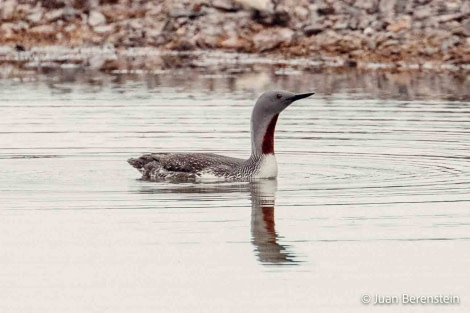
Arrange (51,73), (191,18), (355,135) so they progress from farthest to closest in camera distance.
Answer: (191,18) < (51,73) < (355,135)

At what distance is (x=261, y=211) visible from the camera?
13.3m

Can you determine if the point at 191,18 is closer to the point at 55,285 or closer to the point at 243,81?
the point at 243,81

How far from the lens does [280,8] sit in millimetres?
34906

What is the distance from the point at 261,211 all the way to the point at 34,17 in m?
24.0

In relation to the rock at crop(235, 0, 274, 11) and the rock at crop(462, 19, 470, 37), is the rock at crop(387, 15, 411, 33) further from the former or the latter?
the rock at crop(235, 0, 274, 11)

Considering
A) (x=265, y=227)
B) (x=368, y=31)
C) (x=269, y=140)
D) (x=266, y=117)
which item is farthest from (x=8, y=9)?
(x=265, y=227)

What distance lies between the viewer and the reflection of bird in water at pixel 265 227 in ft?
35.6

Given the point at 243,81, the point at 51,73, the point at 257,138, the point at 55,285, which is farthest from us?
the point at 51,73

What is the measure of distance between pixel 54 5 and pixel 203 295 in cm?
2797

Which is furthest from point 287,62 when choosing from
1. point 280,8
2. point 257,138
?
point 257,138

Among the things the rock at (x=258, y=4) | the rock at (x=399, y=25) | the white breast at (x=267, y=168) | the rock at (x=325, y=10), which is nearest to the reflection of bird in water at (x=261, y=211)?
the white breast at (x=267, y=168)

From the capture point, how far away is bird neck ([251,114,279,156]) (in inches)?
639

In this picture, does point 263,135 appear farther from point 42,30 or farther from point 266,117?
point 42,30

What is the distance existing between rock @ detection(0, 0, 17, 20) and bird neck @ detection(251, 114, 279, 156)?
21219 millimetres
